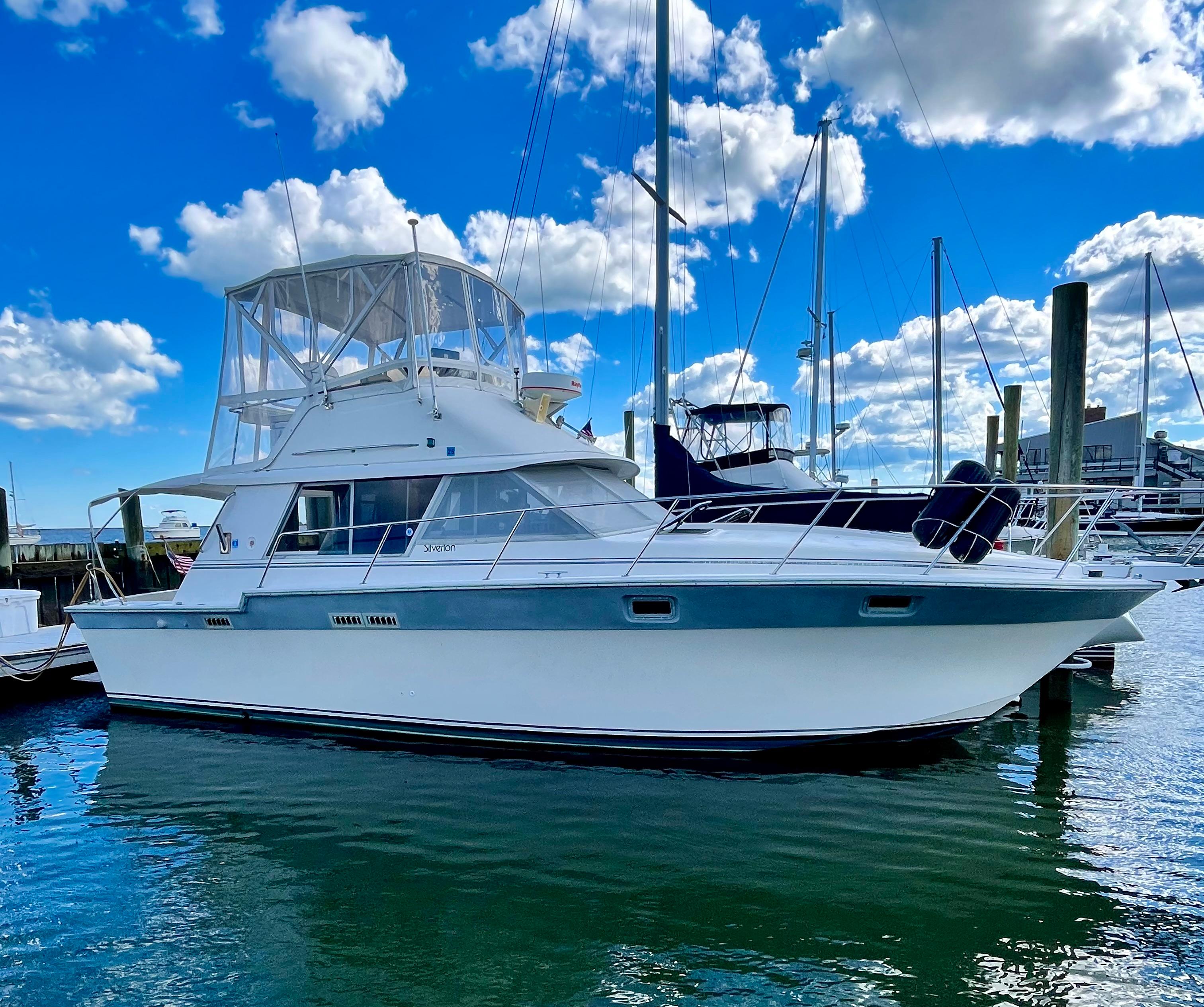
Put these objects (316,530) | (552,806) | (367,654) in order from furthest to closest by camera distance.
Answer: (316,530) < (367,654) < (552,806)

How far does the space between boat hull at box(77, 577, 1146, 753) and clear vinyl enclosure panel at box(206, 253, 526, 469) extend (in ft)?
7.42

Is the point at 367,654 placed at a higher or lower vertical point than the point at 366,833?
higher

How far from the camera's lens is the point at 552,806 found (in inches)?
194

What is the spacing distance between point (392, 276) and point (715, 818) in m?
5.63

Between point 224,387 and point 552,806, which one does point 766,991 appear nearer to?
point 552,806

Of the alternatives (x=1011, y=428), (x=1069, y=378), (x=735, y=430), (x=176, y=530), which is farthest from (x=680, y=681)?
(x=176, y=530)

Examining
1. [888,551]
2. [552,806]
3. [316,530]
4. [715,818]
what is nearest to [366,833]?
[552,806]

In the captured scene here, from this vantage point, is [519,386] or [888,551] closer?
[888,551]

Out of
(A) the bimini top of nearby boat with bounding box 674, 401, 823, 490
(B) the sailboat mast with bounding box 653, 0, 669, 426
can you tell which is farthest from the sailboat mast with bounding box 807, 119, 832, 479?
(B) the sailboat mast with bounding box 653, 0, 669, 426

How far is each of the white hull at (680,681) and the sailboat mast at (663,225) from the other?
3.96 m

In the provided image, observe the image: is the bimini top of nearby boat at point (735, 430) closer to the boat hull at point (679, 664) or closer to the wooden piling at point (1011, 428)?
the wooden piling at point (1011, 428)

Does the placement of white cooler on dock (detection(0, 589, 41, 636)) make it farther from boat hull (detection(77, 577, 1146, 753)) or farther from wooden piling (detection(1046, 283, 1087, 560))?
wooden piling (detection(1046, 283, 1087, 560))

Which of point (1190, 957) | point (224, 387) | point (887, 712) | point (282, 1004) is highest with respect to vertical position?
point (224, 387)

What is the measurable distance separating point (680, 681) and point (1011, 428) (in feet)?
39.4
